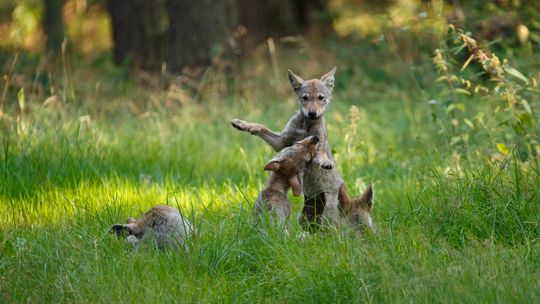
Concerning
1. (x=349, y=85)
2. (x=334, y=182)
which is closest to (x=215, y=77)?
(x=349, y=85)

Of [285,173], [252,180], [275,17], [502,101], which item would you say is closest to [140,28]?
[275,17]

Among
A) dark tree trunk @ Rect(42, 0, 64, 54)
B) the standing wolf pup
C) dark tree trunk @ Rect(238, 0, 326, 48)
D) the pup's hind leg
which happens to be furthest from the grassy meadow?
dark tree trunk @ Rect(238, 0, 326, 48)

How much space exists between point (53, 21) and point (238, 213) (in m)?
14.2

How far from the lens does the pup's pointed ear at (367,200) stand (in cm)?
588

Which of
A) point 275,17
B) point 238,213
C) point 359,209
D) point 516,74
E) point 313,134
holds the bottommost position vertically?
point 275,17

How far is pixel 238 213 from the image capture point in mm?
5754

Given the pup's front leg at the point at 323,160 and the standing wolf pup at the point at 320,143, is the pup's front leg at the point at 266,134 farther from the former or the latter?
the pup's front leg at the point at 323,160

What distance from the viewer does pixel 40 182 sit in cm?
699

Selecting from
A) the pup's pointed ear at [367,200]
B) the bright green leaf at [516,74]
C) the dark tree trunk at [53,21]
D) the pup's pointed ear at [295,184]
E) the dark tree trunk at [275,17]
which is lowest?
the dark tree trunk at [275,17]

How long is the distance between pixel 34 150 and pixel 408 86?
7486 mm

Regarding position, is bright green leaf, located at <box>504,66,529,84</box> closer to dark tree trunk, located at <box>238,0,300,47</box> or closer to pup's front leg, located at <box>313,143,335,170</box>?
pup's front leg, located at <box>313,143,335,170</box>

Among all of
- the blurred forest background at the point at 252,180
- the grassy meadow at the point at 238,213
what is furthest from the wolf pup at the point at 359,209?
the blurred forest background at the point at 252,180

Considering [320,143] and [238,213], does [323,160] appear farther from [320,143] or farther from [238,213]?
[238,213]

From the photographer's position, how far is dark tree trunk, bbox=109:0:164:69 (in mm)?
15070
